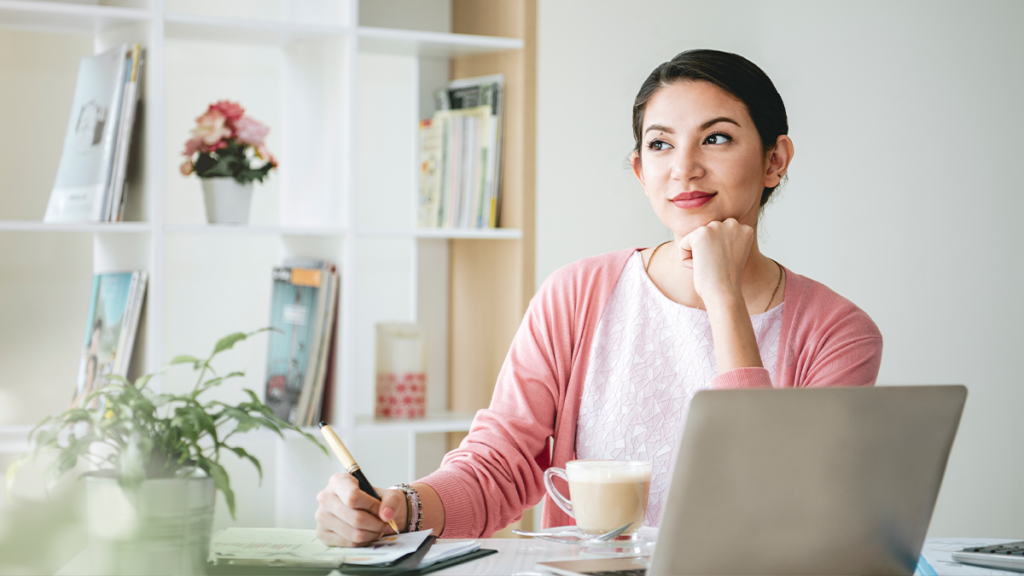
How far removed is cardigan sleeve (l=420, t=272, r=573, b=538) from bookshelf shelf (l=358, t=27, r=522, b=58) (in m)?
0.85

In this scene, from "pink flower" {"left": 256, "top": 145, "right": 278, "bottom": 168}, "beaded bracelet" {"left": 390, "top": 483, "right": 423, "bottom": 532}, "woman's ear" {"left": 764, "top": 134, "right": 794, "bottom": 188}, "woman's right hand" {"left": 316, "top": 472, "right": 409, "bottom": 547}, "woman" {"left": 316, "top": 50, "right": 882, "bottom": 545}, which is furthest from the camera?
"pink flower" {"left": 256, "top": 145, "right": 278, "bottom": 168}

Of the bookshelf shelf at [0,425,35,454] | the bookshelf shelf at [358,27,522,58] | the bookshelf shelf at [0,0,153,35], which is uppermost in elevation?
the bookshelf shelf at [358,27,522,58]

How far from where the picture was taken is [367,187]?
239 centimetres

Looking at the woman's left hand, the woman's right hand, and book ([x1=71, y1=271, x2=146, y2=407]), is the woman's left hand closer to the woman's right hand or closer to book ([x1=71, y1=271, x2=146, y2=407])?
the woman's right hand

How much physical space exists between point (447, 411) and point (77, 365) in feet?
3.03

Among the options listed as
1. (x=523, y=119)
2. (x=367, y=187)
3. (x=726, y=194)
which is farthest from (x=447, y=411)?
(x=726, y=194)

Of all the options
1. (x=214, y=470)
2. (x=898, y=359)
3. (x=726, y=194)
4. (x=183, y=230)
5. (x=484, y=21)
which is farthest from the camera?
(x=484, y=21)

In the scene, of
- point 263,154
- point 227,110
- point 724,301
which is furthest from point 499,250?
point 724,301

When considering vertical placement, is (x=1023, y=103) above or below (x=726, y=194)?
above

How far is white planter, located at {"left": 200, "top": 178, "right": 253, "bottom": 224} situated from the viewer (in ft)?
6.61

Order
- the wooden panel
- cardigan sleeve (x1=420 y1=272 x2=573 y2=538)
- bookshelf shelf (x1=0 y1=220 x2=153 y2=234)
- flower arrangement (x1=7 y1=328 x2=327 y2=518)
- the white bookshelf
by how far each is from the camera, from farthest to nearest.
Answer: the wooden panel → the white bookshelf → bookshelf shelf (x1=0 y1=220 x2=153 y2=234) → cardigan sleeve (x1=420 y1=272 x2=573 y2=538) → flower arrangement (x1=7 y1=328 x2=327 y2=518)

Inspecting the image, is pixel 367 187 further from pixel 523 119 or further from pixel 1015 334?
pixel 1015 334

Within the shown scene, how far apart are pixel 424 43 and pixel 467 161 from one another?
303mm

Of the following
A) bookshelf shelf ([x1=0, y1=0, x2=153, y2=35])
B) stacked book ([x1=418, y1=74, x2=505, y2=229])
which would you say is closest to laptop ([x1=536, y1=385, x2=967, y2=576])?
stacked book ([x1=418, y1=74, x2=505, y2=229])
